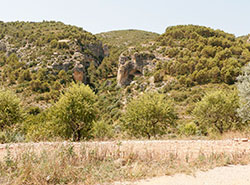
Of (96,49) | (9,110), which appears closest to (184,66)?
(9,110)

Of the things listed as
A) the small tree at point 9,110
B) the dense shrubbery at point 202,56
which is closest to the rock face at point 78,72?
the dense shrubbery at point 202,56

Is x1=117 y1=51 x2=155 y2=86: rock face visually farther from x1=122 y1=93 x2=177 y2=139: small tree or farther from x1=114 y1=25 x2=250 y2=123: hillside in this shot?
x1=122 y1=93 x2=177 y2=139: small tree

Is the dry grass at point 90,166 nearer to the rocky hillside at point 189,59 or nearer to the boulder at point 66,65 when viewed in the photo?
the rocky hillside at point 189,59

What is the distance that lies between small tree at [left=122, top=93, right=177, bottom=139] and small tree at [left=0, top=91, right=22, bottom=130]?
1156cm

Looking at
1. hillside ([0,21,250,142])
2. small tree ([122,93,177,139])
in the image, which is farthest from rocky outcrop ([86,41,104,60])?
small tree ([122,93,177,139])

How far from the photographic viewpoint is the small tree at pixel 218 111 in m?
19.8

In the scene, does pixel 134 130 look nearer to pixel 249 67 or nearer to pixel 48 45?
pixel 249 67

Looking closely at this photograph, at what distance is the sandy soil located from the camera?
12.8ft

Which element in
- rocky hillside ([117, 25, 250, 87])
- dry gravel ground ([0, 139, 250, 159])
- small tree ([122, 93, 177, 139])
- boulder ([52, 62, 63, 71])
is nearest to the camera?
dry gravel ground ([0, 139, 250, 159])

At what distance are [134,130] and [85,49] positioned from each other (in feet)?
208

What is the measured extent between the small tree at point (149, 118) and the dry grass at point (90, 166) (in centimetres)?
1237

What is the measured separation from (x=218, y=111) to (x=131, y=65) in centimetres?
4260

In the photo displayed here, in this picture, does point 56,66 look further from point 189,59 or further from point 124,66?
point 189,59

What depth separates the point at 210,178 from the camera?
416 cm
